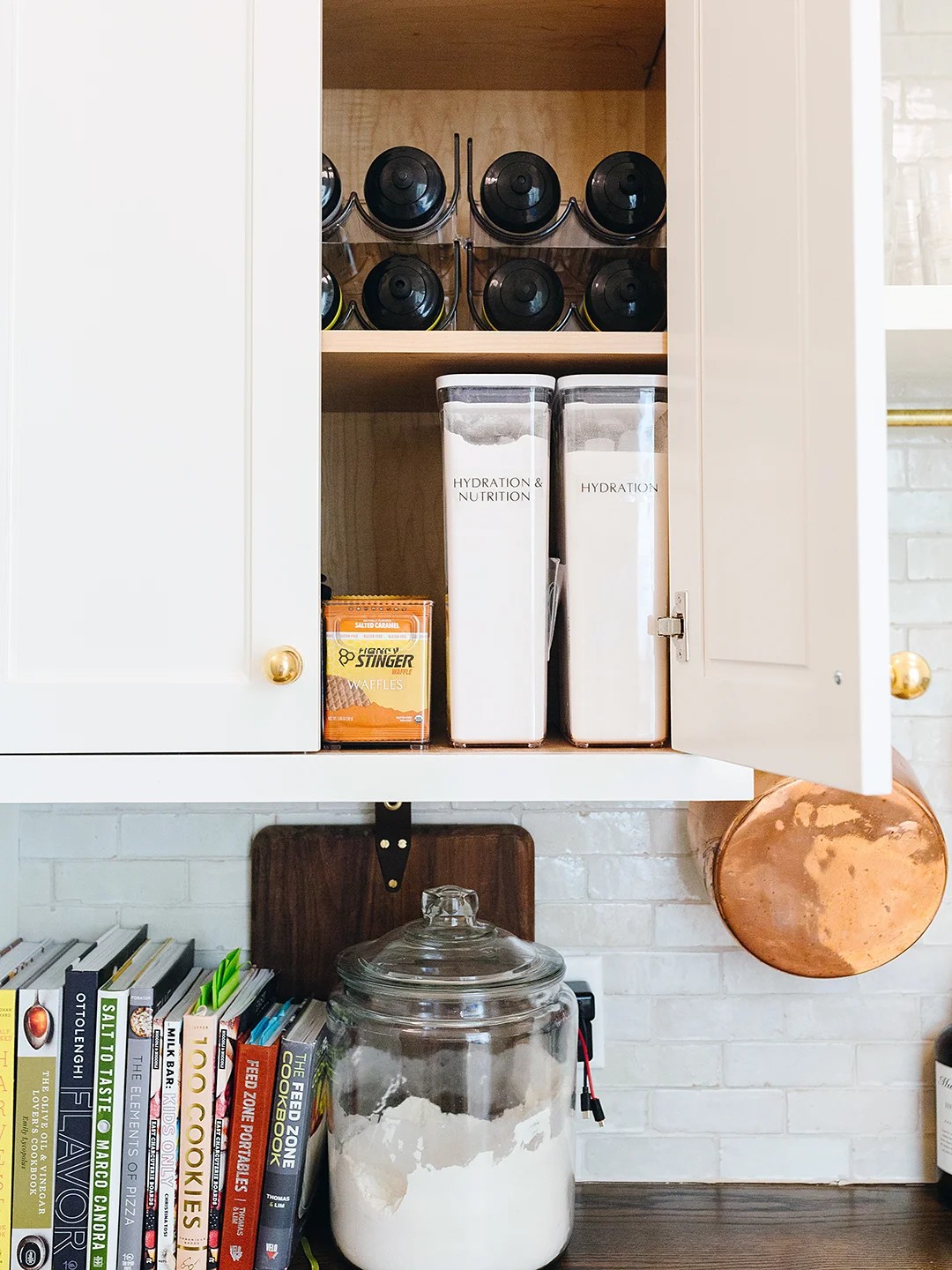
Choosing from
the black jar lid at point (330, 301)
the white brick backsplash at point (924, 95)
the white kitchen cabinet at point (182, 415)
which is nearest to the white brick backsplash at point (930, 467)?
the white brick backsplash at point (924, 95)

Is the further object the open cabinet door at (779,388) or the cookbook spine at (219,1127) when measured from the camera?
the cookbook spine at (219,1127)

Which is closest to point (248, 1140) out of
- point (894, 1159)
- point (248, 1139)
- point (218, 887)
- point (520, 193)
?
point (248, 1139)

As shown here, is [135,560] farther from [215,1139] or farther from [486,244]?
[215,1139]

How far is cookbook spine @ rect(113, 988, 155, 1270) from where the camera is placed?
3.42 feet

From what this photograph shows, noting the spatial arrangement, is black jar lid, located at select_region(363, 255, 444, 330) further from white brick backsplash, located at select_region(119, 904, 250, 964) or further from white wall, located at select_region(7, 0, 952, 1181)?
white brick backsplash, located at select_region(119, 904, 250, 964)

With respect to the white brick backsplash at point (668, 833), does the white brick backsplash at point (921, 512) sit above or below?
above

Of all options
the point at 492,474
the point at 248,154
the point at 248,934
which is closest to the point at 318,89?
the point at 248,154

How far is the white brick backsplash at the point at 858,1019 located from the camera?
4.15ft

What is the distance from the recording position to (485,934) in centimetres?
110

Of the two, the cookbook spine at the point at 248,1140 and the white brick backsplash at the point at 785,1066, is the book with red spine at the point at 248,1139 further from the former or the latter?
the white brick backsplash at the point at 785,1066

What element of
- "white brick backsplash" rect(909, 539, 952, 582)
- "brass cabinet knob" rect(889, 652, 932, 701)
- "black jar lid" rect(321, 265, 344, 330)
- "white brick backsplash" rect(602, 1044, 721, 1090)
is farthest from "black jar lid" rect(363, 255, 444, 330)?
"white brick backsplash" rect(602, 1044, 721, 1090)

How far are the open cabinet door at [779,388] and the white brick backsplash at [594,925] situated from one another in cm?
43

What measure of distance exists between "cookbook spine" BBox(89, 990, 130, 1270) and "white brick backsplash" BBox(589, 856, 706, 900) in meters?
0.57

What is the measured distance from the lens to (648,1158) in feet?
4.14
